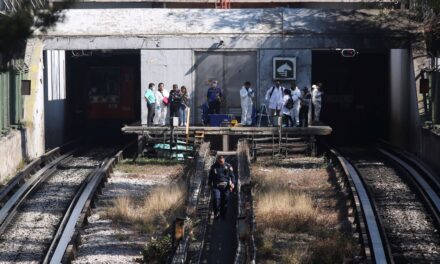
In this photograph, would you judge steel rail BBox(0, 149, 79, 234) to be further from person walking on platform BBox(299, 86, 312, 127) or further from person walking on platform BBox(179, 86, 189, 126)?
person walking on platform BBox(299, 86, 312, 127)

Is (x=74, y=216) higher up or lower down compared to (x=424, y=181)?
lower down

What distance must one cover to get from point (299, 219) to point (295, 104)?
11820mm

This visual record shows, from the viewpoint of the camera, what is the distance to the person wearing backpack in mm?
29750

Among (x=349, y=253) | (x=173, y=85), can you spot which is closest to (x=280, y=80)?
(x=173, y=85)

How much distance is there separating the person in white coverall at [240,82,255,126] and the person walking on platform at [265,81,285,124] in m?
0.62

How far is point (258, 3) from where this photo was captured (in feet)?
140

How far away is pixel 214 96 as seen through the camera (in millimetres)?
30328

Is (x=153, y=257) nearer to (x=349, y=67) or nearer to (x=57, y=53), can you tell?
(x=57, y=53)

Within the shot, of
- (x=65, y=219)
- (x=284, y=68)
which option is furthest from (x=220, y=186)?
(x=284, y=68)

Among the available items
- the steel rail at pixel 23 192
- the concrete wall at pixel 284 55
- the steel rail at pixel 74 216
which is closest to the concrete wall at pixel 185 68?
the concrete wall at pixel 284 55

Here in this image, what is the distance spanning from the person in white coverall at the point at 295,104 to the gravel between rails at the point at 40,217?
22.3 ft

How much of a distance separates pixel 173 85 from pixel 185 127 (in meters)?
1.68

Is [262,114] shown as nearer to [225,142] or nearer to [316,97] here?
[316,97]

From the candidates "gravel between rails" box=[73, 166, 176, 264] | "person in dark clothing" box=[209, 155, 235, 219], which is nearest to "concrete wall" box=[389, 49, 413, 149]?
"gravel between rails" box=[73, 166, 176, 264]
